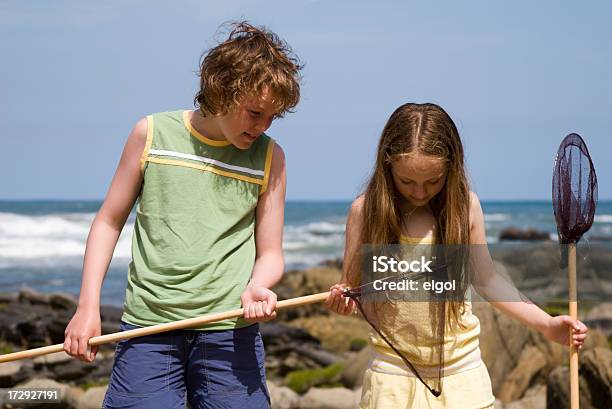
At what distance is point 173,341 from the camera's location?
3.35m

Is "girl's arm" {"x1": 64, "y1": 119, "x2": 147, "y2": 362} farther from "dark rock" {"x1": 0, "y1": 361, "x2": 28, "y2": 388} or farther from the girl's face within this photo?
"dark rock" {"x1": 0, "y1": 361, "x2": 28, "y2": 388}

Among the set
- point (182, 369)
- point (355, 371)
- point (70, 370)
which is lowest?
point (70, 370)

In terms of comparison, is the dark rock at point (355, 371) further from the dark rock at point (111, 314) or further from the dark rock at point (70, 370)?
the dark rock at point (111, 314)

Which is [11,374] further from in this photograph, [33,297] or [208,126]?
[33,297]

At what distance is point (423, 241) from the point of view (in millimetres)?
3389

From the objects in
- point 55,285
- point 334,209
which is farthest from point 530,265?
point 334,209

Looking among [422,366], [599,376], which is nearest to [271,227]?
[422,366]

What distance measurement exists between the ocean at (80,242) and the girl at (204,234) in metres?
14.2

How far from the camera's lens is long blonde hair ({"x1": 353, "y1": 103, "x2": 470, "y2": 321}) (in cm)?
331

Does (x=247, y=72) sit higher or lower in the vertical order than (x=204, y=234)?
higher

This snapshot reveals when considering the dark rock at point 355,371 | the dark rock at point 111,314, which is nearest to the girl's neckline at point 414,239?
the dark rock at point 355,371

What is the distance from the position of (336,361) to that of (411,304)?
7650 millimetres

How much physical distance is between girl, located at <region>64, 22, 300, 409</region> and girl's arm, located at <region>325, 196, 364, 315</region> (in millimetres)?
224

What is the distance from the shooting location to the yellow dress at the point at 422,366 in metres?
3.28
